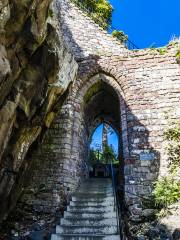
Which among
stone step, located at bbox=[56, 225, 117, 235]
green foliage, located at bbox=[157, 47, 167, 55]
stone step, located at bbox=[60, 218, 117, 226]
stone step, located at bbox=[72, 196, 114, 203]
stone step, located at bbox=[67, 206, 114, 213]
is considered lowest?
stone step, located at bbox=[56, 225, 117, 235]

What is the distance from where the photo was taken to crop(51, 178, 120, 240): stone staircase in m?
5.98

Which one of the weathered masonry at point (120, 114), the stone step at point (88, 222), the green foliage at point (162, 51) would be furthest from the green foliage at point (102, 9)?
the stone step at point (88, 222)

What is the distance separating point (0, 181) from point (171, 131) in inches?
183

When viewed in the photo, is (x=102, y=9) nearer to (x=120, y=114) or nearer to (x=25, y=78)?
(x=120, y=114)

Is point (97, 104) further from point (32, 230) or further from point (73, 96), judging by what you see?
point (32, 230)

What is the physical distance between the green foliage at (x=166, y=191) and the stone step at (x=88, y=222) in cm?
142

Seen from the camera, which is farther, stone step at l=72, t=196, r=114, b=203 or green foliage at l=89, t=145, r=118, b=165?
green foliage at l=89, t=145, r=118, b=165

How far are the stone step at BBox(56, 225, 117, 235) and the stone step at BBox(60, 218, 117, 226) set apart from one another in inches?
6.5

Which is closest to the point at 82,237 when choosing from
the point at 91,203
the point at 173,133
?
the point at 91,203

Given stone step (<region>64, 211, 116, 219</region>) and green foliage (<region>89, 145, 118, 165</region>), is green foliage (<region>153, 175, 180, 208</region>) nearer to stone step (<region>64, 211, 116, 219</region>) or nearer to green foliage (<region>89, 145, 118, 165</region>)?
stone step (<region>64, 211, 116, 219</region>)

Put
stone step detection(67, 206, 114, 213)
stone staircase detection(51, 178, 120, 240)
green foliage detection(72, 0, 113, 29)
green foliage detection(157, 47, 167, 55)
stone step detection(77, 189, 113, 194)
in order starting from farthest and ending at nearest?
green foliage detection(72, 0, 113, 29)
green foliage detection(157, 47, 167, 55)
stone step detection(77, 189, 113, 194)
stone step detection(67, 206, 114, 213)
stone staircase detection(51, 178, 120, 240)

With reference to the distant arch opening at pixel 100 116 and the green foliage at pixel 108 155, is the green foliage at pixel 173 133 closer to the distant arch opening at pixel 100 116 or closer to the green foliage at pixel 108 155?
the distant arch opening at pixel 100 116

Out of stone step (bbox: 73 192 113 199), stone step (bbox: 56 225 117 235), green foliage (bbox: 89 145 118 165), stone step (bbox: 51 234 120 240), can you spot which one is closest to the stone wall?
stone step (bbox: 73 192 113 199)

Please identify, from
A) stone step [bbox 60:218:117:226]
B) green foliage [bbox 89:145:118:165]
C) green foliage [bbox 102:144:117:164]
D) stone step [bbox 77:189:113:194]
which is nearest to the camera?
stone step [bbox 60:218:117:226]
